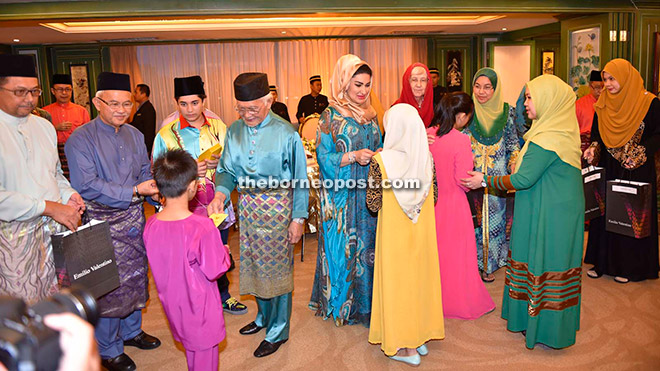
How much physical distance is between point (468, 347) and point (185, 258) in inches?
73.7

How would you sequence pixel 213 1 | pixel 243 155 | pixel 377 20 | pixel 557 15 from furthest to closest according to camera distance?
pixel 377 20, pixel 557 15, pixel 213 1, pixel 243 155

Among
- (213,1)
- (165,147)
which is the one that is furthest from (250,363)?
(213,1)

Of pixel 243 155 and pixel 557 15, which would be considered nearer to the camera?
pixel 243 155

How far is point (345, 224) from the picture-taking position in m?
3.30

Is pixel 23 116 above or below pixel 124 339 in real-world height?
above

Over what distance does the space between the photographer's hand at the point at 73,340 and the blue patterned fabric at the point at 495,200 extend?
370 centimetres

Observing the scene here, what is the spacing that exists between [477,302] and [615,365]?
922 mm

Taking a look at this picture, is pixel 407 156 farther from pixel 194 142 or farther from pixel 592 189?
pixel 592 189

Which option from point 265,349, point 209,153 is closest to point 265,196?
point 209,153

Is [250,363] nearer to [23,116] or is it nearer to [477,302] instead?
[477,302]

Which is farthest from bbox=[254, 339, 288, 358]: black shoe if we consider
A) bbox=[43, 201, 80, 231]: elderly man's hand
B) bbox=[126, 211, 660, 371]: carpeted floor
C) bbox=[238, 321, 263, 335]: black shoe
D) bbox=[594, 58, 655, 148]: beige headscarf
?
bbox=[594, 58, 655, 148]: beige headscarf

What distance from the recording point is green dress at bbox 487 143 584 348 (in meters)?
2.80

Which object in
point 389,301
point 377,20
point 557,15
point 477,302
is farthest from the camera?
point 377,20

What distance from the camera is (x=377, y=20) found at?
9.17 m
